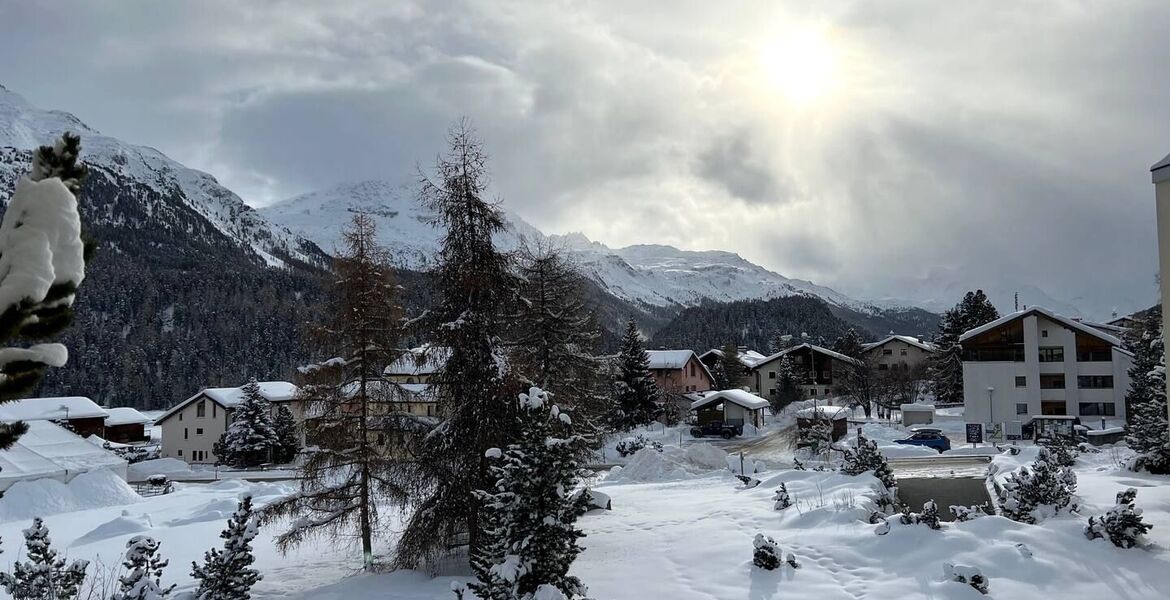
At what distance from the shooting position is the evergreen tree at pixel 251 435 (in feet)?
169

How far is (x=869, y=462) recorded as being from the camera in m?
20.5

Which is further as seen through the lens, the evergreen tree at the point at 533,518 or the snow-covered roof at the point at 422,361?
the snow-covered roof at the point at 422,361

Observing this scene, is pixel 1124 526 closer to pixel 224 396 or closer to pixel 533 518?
pixel 533 518

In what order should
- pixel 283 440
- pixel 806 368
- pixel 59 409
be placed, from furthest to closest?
pixel 806 368
pixel 59 409
pixel 283 440

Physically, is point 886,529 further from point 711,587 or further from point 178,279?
point 178,279

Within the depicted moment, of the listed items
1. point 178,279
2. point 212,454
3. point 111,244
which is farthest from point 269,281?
point 212,454

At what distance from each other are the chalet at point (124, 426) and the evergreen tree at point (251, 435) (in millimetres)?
29204

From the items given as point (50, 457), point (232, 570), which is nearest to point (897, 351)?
point (50, 457)

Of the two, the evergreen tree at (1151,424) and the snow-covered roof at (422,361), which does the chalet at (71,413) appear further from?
the evergreen tree at (1151,424)

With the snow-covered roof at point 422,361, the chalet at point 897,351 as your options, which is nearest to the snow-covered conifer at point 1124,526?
the snow-covered roof at point 422,361

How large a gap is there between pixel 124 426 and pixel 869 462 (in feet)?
259

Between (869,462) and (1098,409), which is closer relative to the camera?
(869,462)

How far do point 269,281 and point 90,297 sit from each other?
3348 cm

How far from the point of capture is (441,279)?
1588 cm
